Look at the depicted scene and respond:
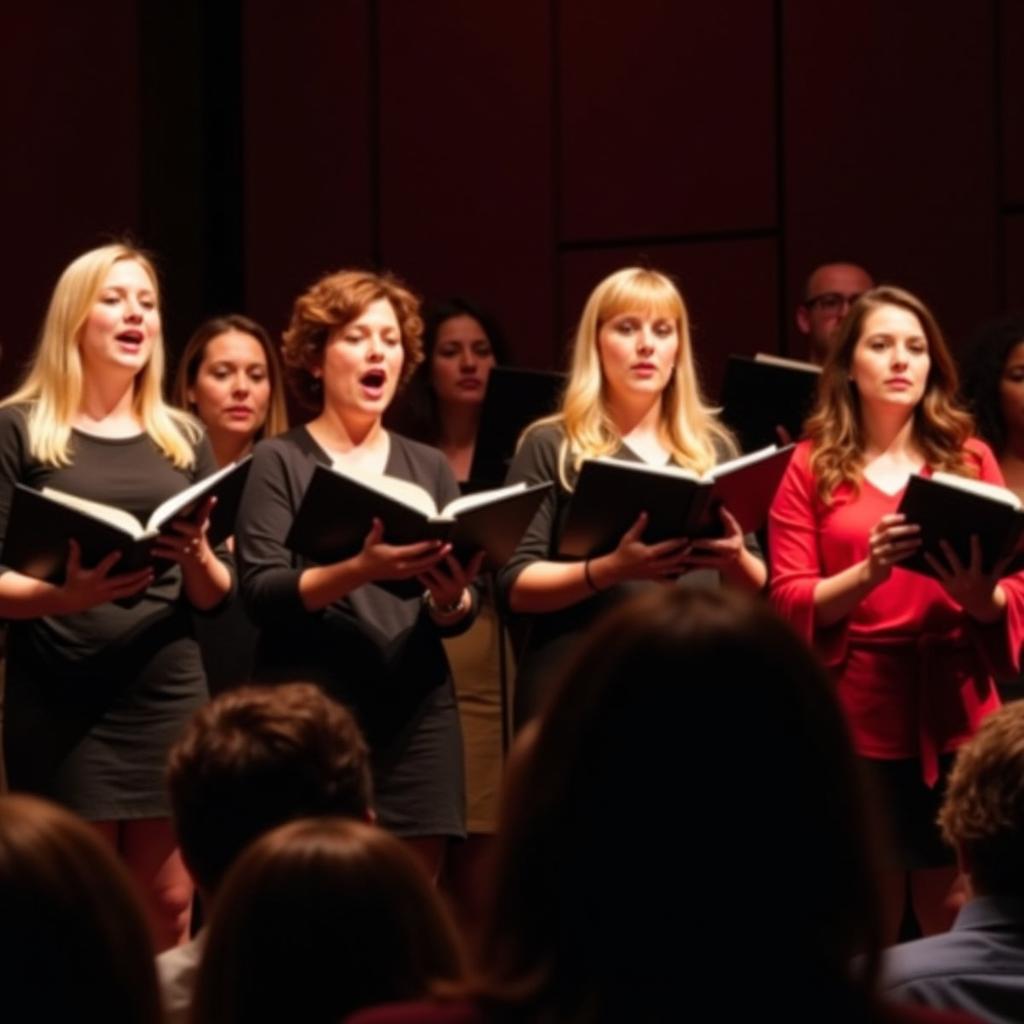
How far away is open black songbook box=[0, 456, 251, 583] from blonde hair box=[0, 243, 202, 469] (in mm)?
204

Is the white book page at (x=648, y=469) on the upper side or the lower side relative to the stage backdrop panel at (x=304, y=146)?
lower

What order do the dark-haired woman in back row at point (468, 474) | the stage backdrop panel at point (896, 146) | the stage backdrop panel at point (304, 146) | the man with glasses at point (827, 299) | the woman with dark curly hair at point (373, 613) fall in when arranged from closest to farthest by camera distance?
the woman with dark curly hair at point (373, 613) < the dark-haired woman in back row at point (468, 474) < the man with glasses at point (827, 299) < the stage backdrop panel at point (896, 146) < the stage backdrop panel at point (304, 146)

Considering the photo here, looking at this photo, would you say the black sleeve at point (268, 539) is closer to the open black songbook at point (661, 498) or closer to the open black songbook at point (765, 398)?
the open black songbook at point (661, 498)

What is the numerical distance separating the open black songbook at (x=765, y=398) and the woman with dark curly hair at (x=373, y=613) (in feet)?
2.28

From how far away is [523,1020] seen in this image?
3.76 feet

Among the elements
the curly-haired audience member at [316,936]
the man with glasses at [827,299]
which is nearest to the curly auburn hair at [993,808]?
the curly-haired audience member at [316,936]

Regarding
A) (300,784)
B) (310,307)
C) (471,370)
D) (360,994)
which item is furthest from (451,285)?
(360,994)

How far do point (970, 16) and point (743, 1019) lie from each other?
4.81 m

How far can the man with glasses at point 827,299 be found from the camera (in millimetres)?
5043

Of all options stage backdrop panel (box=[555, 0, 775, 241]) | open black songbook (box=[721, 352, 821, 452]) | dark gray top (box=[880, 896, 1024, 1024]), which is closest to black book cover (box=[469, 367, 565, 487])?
open black songbook (box=[721, 352, 821, 452])

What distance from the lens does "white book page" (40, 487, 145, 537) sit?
3.44 metres

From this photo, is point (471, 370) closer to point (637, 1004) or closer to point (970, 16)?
point (970, 16)

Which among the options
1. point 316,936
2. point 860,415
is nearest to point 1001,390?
point 860,415

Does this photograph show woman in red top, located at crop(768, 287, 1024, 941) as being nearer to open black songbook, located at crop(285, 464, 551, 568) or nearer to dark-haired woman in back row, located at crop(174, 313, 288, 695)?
open black songbook, located at crop(285, 464, 551, 568)
